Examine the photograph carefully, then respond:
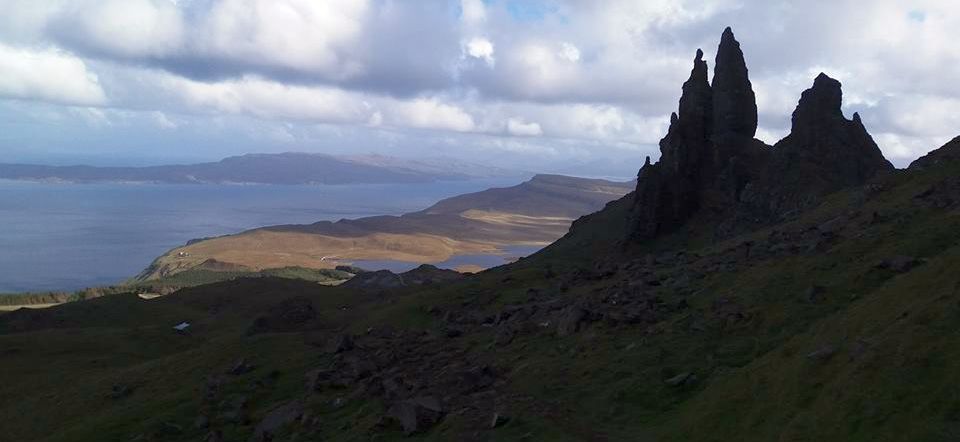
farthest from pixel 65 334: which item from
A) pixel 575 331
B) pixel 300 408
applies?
pixel 575 331

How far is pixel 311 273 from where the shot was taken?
152 meters

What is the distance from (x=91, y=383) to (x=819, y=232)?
127 ft

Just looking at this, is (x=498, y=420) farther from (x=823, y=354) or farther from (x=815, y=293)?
(x=815, y=293)

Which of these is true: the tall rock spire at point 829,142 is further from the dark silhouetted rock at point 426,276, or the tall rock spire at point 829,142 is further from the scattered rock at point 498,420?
the scattered rock at point 498,420

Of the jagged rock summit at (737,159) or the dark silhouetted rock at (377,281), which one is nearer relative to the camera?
the jagged rock summit at (737,159)

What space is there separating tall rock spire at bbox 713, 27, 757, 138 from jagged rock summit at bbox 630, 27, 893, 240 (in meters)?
0.10

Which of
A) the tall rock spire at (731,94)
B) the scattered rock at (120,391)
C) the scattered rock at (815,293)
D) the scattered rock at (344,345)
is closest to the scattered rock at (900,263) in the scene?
the scattered rock at (815,293)

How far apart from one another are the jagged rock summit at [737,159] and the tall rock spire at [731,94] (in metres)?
0.10

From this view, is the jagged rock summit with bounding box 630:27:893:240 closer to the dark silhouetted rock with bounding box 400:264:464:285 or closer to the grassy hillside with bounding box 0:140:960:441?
the grassy hillside with bounding box 0:140:960:441

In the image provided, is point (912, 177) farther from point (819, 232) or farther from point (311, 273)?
point (311, 273)

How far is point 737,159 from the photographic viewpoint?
231 ft

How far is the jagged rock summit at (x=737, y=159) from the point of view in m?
60.8

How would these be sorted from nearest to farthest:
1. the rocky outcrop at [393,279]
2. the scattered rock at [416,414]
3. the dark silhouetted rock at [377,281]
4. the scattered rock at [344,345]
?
the scattered rock at [416,414] < the scattered rock at [344,345] < the dark silhouetted rock at [377,281] < the rocky outcrop at [393,279]

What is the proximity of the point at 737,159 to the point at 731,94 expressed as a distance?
22.2 feet
